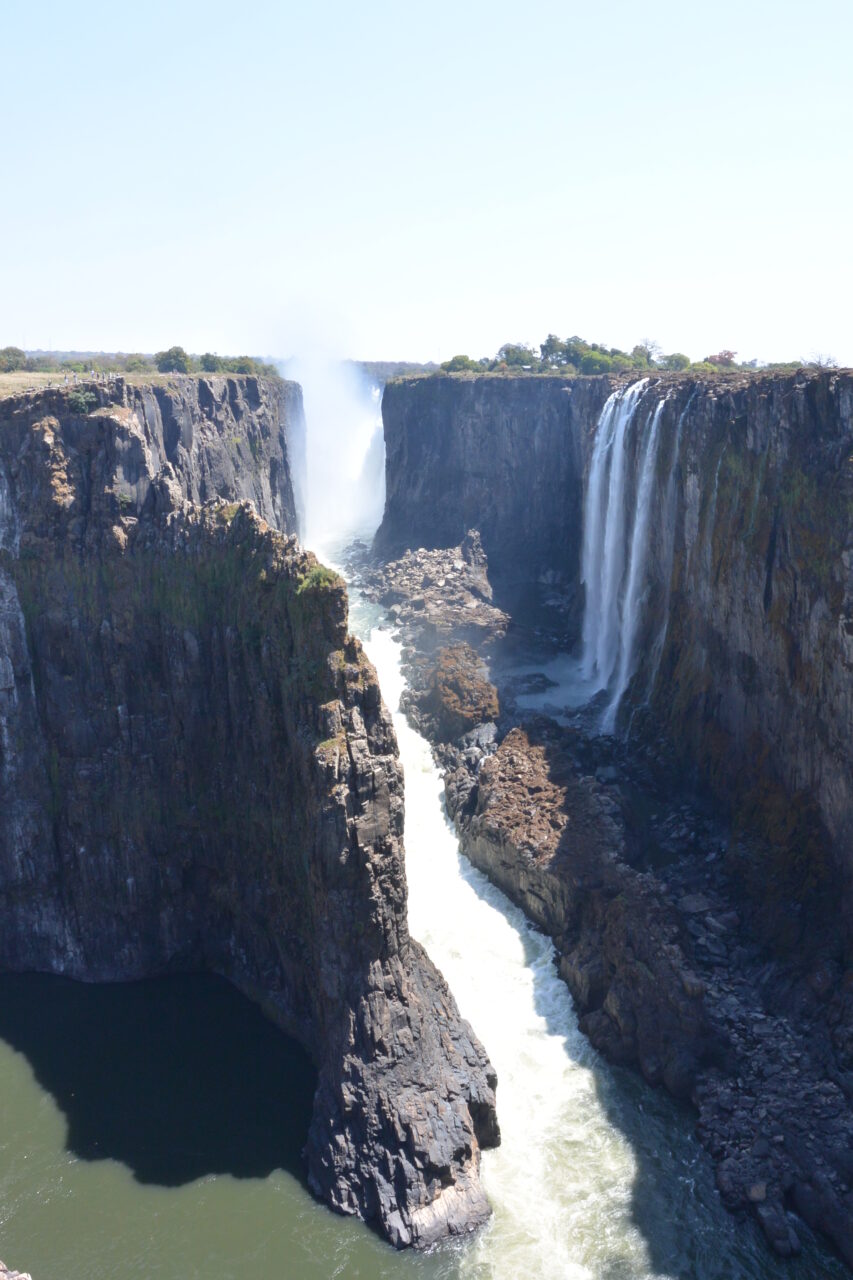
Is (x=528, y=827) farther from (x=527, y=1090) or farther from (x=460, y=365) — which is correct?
(x=460, y=365)

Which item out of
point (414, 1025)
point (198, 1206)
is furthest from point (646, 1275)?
point (198, 1206)

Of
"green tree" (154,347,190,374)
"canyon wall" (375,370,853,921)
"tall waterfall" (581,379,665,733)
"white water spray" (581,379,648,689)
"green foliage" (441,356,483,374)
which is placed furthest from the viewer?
"green foliage" (441,356,483,374)

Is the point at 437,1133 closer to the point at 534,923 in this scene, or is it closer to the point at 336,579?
the point at 534,923

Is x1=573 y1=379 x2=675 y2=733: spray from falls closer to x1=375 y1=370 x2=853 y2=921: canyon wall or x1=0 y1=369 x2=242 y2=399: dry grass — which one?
x1=375 y1=370 x2=853 y2=921: canyon wall

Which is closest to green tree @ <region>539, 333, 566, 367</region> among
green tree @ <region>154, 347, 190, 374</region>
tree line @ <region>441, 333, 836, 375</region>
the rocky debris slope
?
tree line @ <region>441, 333, 836, 375</region>

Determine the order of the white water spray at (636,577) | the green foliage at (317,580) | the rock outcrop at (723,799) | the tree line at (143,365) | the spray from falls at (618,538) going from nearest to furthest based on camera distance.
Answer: the rock outcrop at (723,799) → the green foliage at (317,580) → the white water spray at (636,577) → the spray from falls at (618,538) → the tree line at (143,365)

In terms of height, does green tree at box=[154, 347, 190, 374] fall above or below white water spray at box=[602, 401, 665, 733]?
above

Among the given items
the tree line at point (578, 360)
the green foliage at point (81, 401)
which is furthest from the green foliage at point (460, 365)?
the green foliage at point (81, 401)

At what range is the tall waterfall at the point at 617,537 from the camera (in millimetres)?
67250

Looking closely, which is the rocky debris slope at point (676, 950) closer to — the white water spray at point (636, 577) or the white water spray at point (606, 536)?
the white water spray at point (636, 577)

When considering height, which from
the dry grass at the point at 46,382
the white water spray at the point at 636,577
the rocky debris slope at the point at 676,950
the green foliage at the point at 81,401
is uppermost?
the dry grass at the point at 46,382

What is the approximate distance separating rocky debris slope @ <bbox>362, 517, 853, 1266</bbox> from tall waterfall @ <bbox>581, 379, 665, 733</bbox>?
28.0 ft

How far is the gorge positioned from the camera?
3516 centimetres

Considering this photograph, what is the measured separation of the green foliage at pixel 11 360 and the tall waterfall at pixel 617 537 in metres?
42.9
